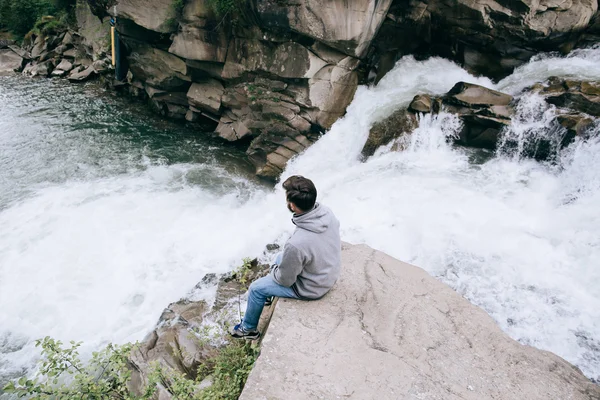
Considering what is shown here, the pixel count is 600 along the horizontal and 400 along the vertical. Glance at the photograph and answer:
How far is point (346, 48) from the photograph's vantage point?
32.6 feet

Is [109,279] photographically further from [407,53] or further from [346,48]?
A: [407,53]

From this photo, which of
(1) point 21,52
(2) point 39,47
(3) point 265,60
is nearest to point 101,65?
(2) point 39,47

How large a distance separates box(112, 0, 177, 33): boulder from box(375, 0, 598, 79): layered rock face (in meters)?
6.26

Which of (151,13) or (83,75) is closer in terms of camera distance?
(151,13)

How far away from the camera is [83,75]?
1897 centimetres

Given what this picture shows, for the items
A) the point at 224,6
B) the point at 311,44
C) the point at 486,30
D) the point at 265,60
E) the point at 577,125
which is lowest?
the point at 265,60

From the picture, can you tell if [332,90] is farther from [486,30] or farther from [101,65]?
[101,65]

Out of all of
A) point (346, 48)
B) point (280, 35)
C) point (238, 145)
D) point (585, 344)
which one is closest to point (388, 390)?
point (585, 344)

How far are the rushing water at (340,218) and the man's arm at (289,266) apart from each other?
2.93m

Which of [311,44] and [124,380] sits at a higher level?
[311,44]

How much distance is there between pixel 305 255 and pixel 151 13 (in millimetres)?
11771

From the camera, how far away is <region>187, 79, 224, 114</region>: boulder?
12748 mm

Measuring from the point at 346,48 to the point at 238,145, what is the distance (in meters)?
4.73

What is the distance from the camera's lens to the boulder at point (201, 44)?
1168 cm
